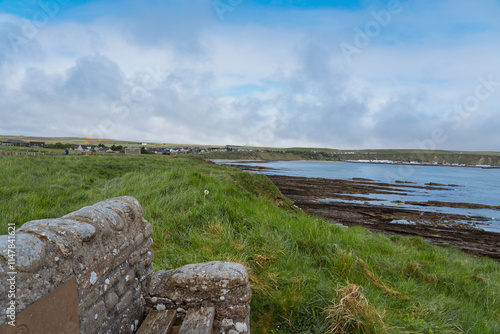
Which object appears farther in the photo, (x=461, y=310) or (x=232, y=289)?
(x=461, y=310)

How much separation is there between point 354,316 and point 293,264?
1.64 m

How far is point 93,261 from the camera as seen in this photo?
240 cm

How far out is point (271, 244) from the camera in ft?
17.6

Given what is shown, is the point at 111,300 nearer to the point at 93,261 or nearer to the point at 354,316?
the point at 93,261

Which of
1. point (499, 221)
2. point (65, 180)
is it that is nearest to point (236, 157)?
point (499, 221)

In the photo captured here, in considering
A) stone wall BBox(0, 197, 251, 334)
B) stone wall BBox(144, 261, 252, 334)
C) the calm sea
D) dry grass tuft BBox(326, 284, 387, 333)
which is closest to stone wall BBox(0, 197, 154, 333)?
stone wall BBox(0, 197, 251, 334)

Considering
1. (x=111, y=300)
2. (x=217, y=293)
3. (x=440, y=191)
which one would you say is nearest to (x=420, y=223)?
(x=217, y=293)

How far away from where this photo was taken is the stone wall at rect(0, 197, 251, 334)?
1.79m

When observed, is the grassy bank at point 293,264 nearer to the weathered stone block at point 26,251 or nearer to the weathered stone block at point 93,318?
the weathered stone block at point 93,318

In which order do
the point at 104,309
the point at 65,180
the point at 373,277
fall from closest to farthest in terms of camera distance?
the point at 104,309, the point at 373,277, the point at 65,180

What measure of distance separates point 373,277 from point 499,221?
27.5m

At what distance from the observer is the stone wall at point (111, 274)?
1.79m

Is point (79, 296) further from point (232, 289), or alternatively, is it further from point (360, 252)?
point (360, 252)

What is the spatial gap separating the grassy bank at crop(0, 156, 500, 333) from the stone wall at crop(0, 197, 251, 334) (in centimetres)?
93
